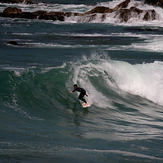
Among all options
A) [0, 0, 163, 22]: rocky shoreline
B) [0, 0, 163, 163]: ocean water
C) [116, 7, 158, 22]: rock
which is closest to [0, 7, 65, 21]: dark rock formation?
[0, 0, 163, 22]: rocky shoreline

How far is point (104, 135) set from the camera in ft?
33.6

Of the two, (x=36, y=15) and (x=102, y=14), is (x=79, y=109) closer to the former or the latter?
(x=102, y=14)

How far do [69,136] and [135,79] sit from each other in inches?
366

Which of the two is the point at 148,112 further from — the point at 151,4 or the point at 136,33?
the point at 151,4

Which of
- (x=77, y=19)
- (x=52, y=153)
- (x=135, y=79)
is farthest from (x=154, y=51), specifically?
(x=77, y=19)

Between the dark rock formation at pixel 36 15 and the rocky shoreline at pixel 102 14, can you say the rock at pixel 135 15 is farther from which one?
the dark rock formation at pixel 36 15

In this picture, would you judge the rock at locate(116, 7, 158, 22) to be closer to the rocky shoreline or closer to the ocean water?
the rocky shoreline

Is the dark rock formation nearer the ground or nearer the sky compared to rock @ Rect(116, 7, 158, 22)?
nearer the ground

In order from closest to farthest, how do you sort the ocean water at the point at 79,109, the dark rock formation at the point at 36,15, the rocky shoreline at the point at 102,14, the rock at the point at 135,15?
the ocean water at the point at 79,109
the rock at the point at 135,15
the rocky shoreline at the point at 102,14
the dark rock formation at the point at 36,15

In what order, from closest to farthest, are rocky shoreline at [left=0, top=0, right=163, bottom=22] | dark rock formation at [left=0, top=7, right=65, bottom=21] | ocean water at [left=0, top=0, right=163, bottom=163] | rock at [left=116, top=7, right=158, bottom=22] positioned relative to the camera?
ocean water at [left=0, top=0, right=163, bottom=163] < rock at [left=116, top=7, right=158, bottom=22] < rocky shoreline at [left=0, top=0, right=163, bottom=22] < dark rock formation at [left=0, top=7, right=65, bottom=21]

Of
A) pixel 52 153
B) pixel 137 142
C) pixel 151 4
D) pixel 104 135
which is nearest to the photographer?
pixel 52 153

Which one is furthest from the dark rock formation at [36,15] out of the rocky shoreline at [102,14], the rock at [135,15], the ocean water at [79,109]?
the ocean water at [79,109]

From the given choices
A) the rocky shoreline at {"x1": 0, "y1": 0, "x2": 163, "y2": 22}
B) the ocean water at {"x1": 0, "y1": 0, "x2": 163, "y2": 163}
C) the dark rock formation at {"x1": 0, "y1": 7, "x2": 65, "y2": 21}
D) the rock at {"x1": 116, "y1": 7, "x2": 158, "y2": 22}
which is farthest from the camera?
the dark rock formation at {"x1": 0, "y1": 7, "x2": 65, "y2": 21}

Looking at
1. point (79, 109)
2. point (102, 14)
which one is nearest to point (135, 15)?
point (102, 14)
